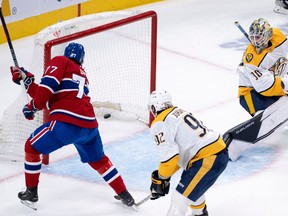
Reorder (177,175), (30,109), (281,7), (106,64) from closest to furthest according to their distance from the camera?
(30,109), (177,175), (106,64), (281,7)

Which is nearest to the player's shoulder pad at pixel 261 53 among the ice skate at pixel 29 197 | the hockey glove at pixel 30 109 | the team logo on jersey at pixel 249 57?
the team logo on jersey at pixel 249 57

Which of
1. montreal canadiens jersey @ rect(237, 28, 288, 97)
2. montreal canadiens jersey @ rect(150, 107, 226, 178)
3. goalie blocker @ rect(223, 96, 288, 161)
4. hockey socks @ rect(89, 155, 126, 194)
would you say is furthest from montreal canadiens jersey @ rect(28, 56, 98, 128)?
montreal canadiens jersey @ rect(237, 28, 288, 97)

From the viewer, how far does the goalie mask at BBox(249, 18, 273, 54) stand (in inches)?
209

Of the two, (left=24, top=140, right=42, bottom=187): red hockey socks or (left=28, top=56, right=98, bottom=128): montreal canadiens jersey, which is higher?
(left=28, top=56, right=98, bottom=128): montreal canadiens jersey

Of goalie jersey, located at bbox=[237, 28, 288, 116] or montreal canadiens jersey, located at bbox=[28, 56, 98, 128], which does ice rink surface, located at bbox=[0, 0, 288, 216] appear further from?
montreal canadiens jersey, located at bbox=[28, 56, 98, 128]

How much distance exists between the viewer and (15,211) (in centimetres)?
484

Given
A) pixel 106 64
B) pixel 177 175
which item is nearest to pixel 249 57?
pixel 177 175

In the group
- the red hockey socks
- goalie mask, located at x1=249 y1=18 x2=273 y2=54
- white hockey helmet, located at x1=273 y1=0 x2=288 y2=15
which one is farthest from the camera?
white hockey helmet, located at x1=273 y1=0 x2=288 y2=15

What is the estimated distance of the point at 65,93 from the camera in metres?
4.64

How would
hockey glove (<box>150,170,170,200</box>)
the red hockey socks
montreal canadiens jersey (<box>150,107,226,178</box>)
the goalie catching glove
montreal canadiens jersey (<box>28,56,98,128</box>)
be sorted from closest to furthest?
montreal canadiens jersey (<box>150,107,226,178</box>) → hockey glove (<box>150,170,170,200</box>) → montreal canadiens jersey (<box>28,56,98,128</box>) → the red hockey socks → the goalie catching glove

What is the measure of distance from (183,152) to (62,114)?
2.47 feet

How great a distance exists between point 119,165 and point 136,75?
0.95m

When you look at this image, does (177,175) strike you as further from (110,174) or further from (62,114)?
(62,114)

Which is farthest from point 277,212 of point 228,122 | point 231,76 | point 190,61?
point 190,61
